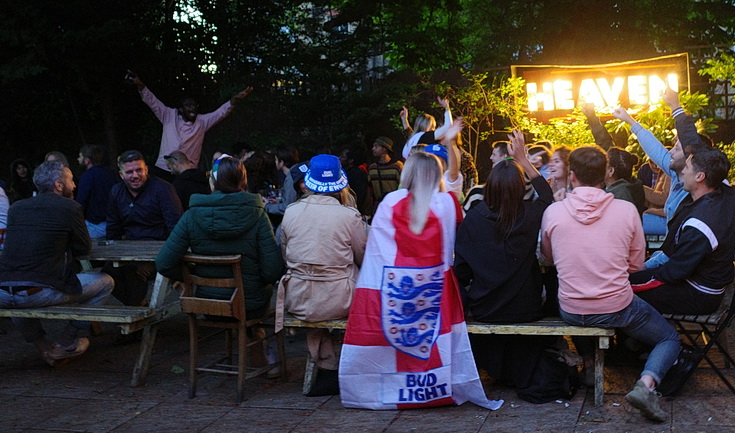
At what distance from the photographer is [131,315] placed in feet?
18.9

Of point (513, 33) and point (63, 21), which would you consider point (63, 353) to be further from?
point (513, 33)

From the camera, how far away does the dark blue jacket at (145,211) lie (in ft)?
23.6

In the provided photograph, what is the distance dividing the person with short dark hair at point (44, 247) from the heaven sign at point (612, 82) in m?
7.14

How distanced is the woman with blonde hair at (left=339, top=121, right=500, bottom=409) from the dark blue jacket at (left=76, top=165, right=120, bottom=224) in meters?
3.71

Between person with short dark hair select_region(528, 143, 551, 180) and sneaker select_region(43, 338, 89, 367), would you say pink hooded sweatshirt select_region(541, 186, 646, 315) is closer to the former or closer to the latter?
person with short dark hair select_region(528, 143, 551, 180)

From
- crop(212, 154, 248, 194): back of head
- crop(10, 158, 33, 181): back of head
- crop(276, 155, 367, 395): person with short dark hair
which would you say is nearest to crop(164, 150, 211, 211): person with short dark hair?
crop(212, 154, 248, 194): back of head

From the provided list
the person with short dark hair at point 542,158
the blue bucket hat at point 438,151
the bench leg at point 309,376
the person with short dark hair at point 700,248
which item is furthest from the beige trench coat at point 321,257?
the person with short dark hair at point 542,158

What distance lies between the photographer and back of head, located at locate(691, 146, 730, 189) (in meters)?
5.20

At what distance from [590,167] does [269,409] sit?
8.33 ft

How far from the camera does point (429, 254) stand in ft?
17.1

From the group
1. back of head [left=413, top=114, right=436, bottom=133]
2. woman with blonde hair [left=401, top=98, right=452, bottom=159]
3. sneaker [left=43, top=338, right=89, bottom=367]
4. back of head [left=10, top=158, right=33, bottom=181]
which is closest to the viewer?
sneaker [left=43, top=338, right=89, bottom=367]

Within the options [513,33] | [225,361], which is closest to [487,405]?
[225,361]

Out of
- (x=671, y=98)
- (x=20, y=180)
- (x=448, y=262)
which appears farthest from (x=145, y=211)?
(x=20, y=180)

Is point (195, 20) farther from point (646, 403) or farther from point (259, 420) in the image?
point (646, 403)
